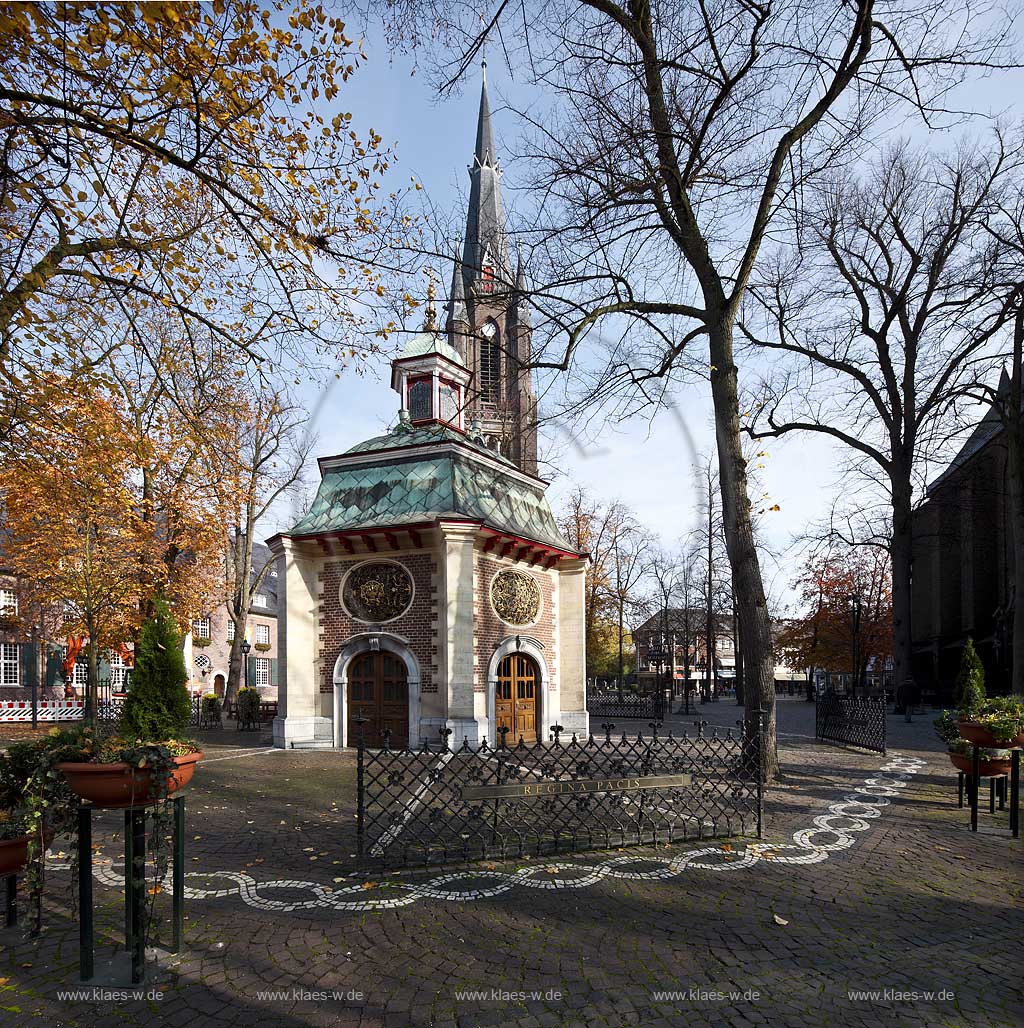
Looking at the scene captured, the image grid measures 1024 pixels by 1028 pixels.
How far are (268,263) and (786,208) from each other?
8.41m

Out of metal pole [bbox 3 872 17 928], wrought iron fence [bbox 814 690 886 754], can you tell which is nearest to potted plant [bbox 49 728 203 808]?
metal pole [bbox 3 872 17 928]

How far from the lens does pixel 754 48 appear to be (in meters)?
10.0

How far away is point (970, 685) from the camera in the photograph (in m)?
11.2

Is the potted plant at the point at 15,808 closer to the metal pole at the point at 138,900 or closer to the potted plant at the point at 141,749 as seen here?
the potted plant at the point at 141,749

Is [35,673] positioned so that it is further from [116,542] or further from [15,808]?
[15,808]

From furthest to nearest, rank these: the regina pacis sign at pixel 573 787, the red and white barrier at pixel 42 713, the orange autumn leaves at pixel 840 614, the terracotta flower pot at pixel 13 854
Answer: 1. the orange autumn leaves at pixel 840 614
2. the red and white barrier at pixel 42 713
3. the regina pacis sign at pixel 573 787
4. the terracotta flower pot at pixel 13 854

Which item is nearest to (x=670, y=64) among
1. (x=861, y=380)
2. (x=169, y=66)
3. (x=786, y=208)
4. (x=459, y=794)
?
(x=786, y=208)

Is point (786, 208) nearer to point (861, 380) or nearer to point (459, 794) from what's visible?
point (459, 794)

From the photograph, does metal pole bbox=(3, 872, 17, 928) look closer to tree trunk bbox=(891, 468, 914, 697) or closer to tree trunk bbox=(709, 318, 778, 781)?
tree trunk bbox=(709, 318, 778, 781)

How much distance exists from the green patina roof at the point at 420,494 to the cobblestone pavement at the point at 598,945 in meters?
10.1

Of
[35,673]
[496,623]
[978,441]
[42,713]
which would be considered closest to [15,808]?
[496,623]

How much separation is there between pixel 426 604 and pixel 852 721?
36.9ft

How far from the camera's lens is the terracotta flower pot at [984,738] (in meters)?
8.79

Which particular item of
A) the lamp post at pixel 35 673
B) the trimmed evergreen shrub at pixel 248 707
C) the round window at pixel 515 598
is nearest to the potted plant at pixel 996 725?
the round window at pixel 515 598
